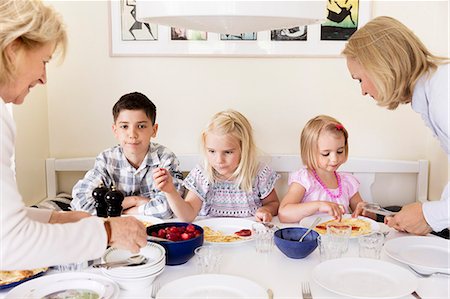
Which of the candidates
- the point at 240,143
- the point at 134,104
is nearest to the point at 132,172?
the point at 134,104

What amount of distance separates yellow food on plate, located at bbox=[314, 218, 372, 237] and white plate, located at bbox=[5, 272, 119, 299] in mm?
700

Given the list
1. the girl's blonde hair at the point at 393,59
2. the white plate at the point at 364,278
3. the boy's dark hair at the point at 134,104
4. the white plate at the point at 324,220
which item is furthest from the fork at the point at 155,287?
the boy's dark hair at the point at 134,104

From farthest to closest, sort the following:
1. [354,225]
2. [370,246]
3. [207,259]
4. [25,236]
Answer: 1. [354,225]
2. [370,246]
3. [207,259]
4. [25,236]

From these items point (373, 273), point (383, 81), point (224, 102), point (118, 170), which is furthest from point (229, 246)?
point (224, 102)

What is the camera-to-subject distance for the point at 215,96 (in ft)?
8.38

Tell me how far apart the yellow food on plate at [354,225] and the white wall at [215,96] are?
0.91 metres

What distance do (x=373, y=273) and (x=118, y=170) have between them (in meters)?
1.21

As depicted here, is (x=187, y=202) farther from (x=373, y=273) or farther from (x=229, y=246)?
(x=373, y=273)

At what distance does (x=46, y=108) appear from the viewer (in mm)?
2566

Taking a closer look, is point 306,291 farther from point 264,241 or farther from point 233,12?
point 233,12

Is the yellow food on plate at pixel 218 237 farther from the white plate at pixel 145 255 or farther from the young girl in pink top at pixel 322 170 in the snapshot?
the young girl in pink top at pixel 322 170

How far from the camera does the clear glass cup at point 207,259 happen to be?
130cm

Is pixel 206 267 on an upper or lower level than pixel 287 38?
lower

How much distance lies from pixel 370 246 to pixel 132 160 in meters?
1.11
